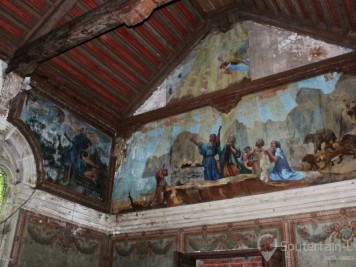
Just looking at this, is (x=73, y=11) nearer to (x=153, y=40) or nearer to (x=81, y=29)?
(x=81, y=29)

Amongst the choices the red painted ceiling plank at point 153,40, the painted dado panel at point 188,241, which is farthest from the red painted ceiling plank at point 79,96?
the painted dado panel at point 188,241

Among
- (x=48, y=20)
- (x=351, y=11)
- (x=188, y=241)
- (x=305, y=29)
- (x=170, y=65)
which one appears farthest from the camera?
(x=170, y=65)

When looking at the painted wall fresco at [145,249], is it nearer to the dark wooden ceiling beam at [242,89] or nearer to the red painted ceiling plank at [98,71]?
the dark wooden ceiling beam at [242,89]

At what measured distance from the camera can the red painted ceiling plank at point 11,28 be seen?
22.4 ft

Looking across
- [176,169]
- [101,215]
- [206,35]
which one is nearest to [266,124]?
[176,169]

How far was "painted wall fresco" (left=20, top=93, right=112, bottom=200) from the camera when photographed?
7.37 metres

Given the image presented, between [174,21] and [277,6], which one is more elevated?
[174,21]

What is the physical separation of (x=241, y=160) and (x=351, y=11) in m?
3.23

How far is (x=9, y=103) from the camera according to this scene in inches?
273

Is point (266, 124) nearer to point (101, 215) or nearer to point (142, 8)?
point (142, 8)

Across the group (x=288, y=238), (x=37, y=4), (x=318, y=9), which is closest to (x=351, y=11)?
(x=318, y=9)

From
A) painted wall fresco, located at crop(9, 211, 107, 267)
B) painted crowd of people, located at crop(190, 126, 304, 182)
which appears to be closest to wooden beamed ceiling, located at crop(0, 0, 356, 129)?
painted crowd of people, located at crop(190, 126, 304, 182)

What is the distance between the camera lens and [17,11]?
268 inches

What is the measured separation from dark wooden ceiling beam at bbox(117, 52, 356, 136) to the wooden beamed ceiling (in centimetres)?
2
